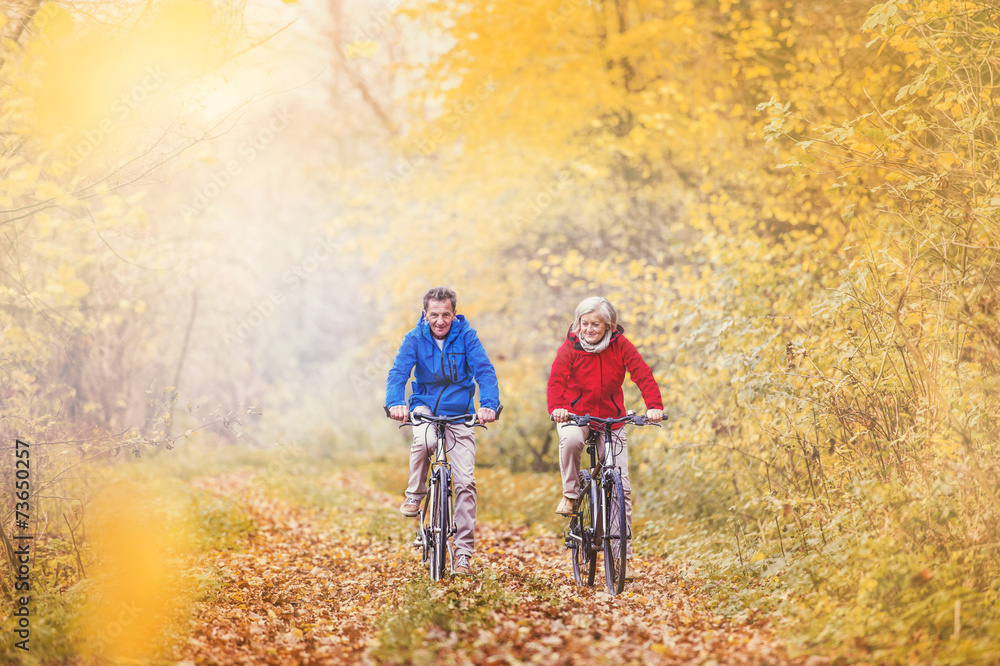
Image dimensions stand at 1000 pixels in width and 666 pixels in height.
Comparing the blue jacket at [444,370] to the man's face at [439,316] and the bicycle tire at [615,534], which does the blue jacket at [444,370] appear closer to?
the man's face at [439,316]

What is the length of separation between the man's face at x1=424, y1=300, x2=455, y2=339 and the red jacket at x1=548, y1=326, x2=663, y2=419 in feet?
2.90

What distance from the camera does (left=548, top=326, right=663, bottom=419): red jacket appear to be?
18.5ft

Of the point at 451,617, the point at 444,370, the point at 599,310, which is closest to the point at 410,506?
the point at 444,370

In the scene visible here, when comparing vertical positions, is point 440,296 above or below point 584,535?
above

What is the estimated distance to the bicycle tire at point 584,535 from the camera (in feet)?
18.4

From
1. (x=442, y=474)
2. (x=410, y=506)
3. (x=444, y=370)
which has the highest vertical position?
(x=444, y=370)

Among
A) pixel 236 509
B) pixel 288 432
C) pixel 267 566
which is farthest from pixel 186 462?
pixel 267 566

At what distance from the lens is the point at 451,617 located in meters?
4.65

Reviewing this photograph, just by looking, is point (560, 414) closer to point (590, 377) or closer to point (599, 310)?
point (590, 377)
